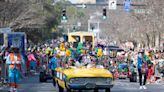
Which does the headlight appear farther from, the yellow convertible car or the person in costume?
the person in costume

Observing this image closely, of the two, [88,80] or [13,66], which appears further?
[13,66]

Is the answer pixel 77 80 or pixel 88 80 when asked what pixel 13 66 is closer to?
pixel 77 80

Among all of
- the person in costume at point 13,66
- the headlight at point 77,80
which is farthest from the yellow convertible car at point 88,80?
the person in costume at point 13,66

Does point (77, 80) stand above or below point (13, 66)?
below

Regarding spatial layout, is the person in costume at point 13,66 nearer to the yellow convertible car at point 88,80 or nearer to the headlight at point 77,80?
the yellow convertible car at point 88,80

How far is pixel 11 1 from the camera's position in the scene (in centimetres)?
5100

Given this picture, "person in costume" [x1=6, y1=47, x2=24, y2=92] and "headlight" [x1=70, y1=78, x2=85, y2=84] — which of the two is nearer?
"headlight" [x1=70, y1=78, x2=85, y2=84]

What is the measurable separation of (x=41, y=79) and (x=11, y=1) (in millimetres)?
21732

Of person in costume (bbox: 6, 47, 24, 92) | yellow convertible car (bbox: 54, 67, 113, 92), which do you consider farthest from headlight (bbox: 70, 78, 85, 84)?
person in costume (bbox: 6, 47, 24, 92)

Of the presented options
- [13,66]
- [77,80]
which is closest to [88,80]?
[77,80]

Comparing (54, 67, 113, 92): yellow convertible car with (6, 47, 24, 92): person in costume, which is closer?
(54, 67, 113, 92): yellow convertible car

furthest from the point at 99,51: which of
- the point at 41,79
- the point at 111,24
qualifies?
the point at 111,24

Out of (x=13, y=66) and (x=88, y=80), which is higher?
(x=13, y=66)

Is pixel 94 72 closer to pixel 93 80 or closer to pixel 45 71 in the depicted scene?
pixel 93 80
